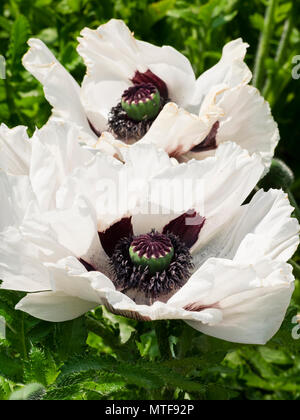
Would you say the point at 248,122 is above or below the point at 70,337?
above

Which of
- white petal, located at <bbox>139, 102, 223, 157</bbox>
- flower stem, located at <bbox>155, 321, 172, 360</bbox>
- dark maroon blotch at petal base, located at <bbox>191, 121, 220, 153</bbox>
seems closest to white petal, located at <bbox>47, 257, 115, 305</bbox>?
flower stem, located at <bbox>155, 321, 172, 360</bbox>

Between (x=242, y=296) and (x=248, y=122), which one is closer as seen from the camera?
(x=242, y=296)

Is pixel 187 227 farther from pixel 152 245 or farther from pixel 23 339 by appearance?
pixel 23 339

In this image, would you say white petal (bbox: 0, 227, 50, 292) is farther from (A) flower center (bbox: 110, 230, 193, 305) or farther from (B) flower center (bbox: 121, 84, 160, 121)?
(B) flower center (bbox: 121, 84, 160, 121)

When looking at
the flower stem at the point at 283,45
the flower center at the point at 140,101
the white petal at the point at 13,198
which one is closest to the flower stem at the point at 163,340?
the white petal at the point at 13,198

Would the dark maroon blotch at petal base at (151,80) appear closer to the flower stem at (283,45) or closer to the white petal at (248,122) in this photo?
the white petal at (248,122)

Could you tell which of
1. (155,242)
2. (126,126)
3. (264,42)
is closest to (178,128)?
(126,126)
